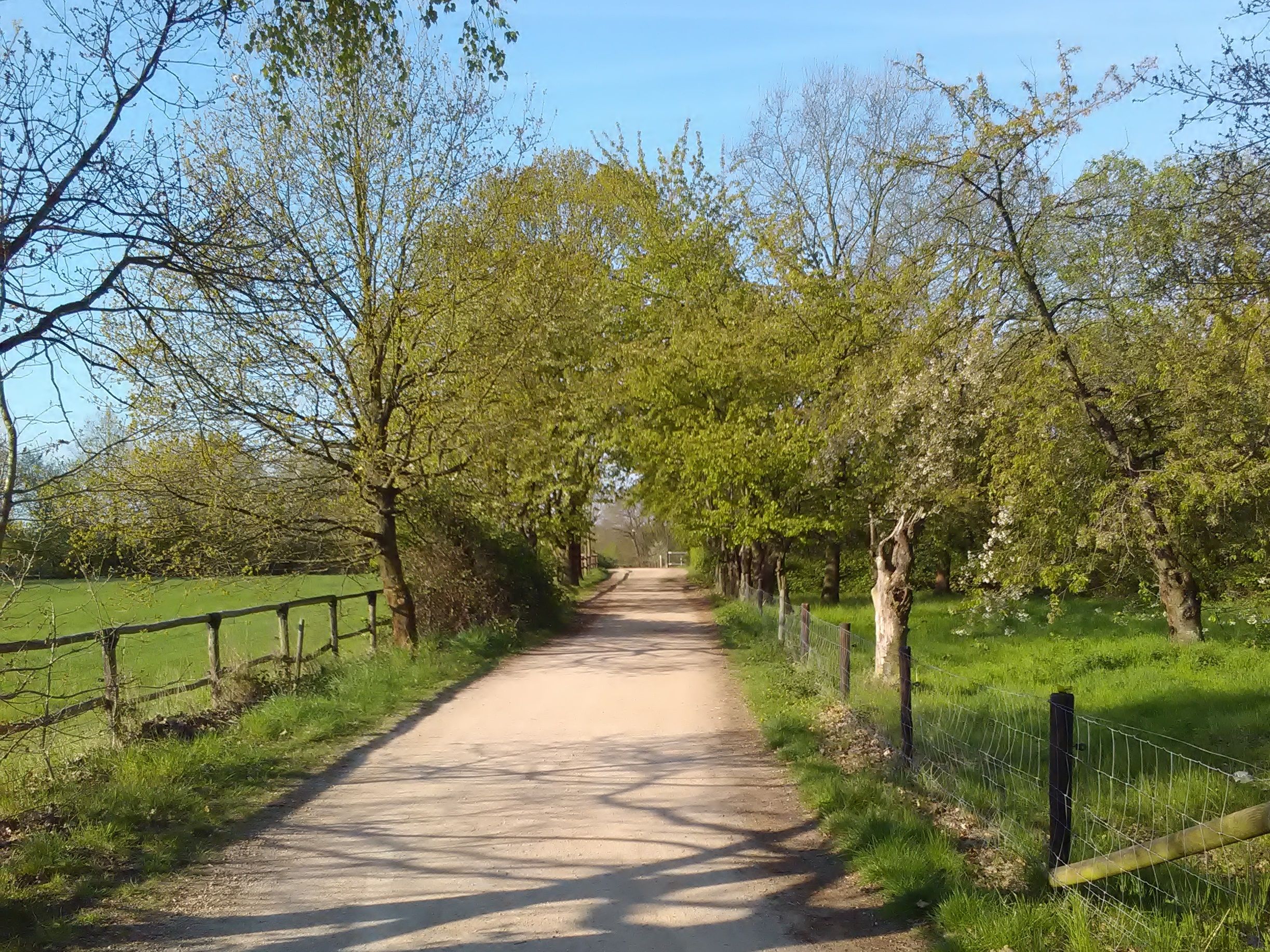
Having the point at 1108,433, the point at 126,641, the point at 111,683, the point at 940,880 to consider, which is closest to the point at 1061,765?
the point at 940,880

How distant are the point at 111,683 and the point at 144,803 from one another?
2.12 m

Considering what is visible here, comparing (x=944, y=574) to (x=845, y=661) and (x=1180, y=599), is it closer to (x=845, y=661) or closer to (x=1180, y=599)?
(x=1180, y=599)

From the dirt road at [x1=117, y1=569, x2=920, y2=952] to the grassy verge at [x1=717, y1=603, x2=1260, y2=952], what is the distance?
20 centimetres

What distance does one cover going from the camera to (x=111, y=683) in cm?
867

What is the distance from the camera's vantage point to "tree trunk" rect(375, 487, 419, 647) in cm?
1638

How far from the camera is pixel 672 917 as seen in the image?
5.14 m

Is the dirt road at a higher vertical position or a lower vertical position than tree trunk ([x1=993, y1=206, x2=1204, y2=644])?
lower

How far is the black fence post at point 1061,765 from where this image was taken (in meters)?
5.10

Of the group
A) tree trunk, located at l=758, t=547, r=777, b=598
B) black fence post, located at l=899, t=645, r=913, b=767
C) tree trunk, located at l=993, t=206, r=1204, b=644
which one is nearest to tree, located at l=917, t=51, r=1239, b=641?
tree trunk, located at l=993, t=206, r=1204, b=644

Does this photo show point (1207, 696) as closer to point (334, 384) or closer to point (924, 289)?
point (924, 289)

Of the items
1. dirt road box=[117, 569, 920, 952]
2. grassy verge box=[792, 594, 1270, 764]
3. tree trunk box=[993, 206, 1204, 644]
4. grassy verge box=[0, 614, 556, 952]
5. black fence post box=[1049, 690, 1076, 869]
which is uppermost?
tree trunk box=[993, 206, 1204, 644]

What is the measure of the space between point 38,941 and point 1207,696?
12101 mm

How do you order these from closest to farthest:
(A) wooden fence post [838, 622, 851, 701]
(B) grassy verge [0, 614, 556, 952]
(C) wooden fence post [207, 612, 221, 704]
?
(B) grassy verge [0, 614, 556, 952] → (A) wooden fence post [838, 622, 851, 701] → (C) wooden fence post [207, 612, 221, 704]

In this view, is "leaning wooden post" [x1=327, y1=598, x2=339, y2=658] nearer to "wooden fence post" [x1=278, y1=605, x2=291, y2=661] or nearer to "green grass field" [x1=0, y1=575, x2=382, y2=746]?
"green grass field" [x1=0, y1=575, x2=382, y2=746]
